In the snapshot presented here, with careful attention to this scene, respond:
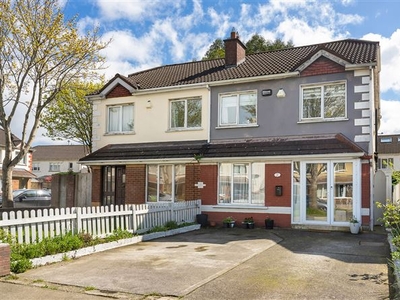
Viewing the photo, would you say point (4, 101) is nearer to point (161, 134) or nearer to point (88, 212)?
point (161, 134)

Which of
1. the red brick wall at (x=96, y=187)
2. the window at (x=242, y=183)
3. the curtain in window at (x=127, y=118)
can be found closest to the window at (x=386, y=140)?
the window at (x=242, y=183)

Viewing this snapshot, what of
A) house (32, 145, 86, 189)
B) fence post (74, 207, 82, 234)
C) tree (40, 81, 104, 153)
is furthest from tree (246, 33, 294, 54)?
house (32, 145, 86, 189)

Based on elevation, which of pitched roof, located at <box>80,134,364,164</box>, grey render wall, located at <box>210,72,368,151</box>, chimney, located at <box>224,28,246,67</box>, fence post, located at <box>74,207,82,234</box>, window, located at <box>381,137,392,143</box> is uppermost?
chimney, located at <box>224,28,246,67</box>

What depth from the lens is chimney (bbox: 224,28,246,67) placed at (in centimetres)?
1795

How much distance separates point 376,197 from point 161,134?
9576mm

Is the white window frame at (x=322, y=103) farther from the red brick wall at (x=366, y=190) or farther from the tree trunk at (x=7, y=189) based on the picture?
the tree trunk at (x=7, y=189)

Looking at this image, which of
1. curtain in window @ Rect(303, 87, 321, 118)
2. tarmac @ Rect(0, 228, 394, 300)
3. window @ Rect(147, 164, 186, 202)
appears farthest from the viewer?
window @ Rect(147, 164, 186, 202)

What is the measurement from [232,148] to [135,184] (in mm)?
4807

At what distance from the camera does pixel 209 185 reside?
15766 mm

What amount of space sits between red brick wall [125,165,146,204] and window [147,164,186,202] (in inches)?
9.0

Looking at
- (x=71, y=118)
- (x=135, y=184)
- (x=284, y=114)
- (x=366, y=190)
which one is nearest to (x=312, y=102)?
(x=284, y=114)

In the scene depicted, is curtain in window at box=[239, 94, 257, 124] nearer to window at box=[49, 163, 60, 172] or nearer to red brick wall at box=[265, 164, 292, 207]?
red brick wall at box=[265, 164, 292, 207]

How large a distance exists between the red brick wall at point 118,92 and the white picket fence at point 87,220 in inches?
268

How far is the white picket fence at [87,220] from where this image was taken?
26.9 feet
